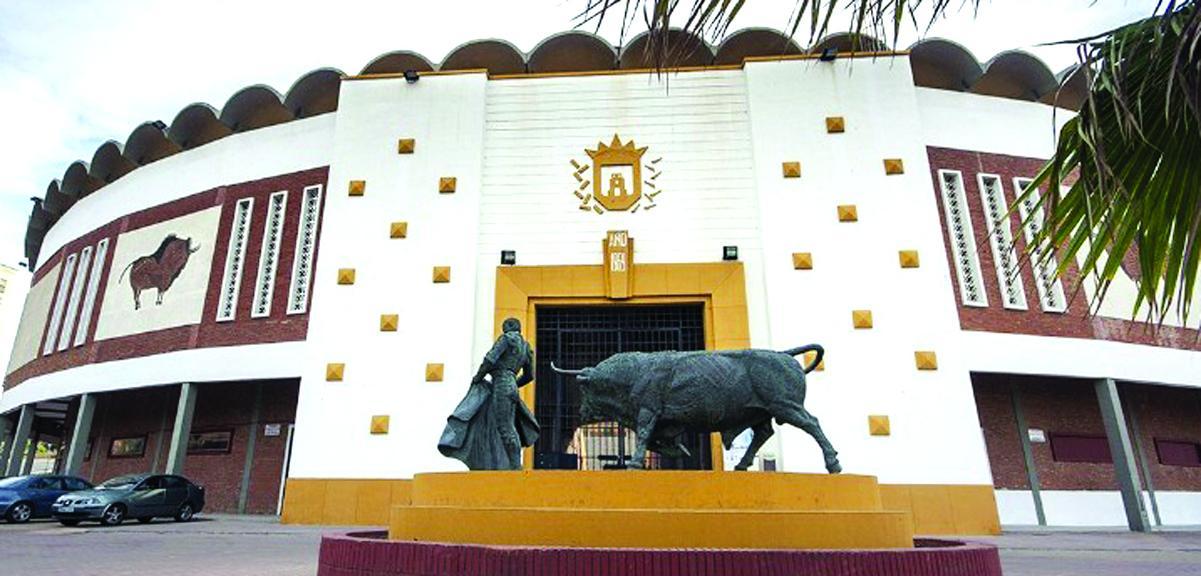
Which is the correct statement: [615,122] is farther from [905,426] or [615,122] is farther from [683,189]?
[905,426]

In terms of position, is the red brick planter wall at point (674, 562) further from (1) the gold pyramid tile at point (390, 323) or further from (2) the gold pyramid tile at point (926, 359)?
(1) the gold pyramid tile at point (390, 323)

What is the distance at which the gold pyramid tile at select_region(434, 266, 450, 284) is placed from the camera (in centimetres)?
1465

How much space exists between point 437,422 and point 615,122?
7.54 m

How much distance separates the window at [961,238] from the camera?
1537cm

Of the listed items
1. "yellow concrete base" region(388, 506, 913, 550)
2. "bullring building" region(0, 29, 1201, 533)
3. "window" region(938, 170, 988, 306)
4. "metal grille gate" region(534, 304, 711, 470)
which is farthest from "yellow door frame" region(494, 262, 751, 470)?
"yellow concrete base" region(388, 506, 913, 550)

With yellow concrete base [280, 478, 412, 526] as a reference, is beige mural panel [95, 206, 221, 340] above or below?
above

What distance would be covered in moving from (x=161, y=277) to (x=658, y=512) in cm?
1794

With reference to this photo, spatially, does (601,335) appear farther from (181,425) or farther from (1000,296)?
(181,425)

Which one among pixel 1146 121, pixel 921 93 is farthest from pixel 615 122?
pixel 1146 121

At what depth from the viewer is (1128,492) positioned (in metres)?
14.6

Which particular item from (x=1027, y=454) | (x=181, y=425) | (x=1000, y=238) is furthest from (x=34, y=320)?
(x=1027, y=454)

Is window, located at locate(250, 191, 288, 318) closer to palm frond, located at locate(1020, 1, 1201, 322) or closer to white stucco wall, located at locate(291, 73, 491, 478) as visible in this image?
white stucco wall, located at locate(291, 73, 491, 478)

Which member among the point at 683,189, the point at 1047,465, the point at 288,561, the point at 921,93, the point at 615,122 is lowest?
the point at 288,561

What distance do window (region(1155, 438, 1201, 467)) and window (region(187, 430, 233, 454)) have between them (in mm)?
23203
